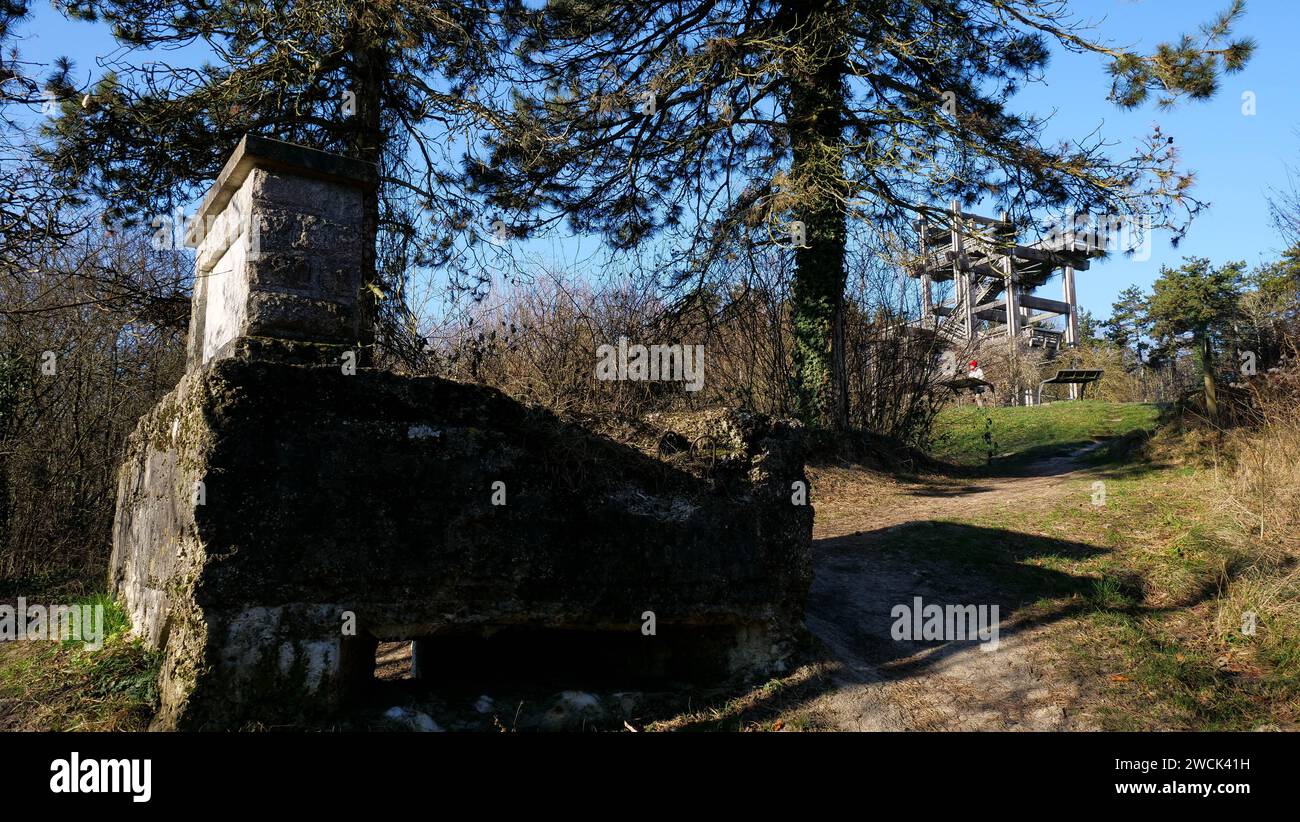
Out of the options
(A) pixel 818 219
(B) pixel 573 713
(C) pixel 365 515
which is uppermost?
(A) pixel 818 219

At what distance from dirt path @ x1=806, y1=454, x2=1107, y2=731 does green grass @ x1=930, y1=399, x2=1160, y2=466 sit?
15.0ft

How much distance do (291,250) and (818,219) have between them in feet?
24.9

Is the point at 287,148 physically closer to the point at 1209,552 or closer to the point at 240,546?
the point at 240,546

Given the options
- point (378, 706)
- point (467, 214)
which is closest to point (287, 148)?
point (378, 706)

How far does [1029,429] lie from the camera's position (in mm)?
15609

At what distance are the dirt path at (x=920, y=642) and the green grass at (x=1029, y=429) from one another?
4576 millimetres

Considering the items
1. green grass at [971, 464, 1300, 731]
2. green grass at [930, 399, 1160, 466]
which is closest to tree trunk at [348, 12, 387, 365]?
green grass at [971, 464, 1300, 731]

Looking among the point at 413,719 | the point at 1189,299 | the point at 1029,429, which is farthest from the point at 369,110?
the point at 1189,299

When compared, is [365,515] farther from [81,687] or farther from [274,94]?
[274,94]

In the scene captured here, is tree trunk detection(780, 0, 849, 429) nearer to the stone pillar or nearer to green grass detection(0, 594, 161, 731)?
the stone pillar

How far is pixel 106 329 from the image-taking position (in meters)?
10.6

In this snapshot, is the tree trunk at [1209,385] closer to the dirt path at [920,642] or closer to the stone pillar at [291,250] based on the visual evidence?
the dirt path at [920,642]

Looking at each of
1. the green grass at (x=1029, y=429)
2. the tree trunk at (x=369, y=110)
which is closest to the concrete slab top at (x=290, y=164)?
the tree trunk at (x=369, y=110)

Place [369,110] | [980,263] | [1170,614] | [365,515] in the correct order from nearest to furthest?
[365,515] → [1170,614] → [369,110] → [980,263]
